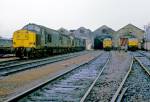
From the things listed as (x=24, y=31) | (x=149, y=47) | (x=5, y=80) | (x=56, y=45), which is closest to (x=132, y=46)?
(x=149, y=47)

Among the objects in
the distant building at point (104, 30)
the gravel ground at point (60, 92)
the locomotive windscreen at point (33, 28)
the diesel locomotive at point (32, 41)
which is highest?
the distant building at point (104, 30)

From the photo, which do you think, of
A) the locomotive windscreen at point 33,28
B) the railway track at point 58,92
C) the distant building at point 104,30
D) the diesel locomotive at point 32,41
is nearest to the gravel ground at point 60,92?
the railway track at point 58,92

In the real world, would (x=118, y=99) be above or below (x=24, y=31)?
below

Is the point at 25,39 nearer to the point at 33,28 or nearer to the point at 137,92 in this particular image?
the point at 33,28

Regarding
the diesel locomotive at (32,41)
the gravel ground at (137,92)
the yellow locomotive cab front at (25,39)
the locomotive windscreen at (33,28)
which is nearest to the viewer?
the gravel ground at (137,92)

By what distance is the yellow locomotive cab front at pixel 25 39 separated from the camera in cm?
3188

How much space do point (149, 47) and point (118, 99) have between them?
5989cm

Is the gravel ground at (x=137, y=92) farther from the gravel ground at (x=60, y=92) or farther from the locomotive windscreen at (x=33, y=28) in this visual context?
the locomotive windscreen at (x=33, y=28)

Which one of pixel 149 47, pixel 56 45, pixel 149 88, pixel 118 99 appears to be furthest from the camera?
pixel 149 47

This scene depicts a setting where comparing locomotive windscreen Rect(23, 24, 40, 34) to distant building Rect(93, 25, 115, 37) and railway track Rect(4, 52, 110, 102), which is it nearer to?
railway track Rect(4, 52, 110, 102)

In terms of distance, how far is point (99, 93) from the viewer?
10.4 m

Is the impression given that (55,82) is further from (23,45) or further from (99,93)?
(23,45)

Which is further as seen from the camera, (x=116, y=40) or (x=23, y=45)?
(x=116, y=40)

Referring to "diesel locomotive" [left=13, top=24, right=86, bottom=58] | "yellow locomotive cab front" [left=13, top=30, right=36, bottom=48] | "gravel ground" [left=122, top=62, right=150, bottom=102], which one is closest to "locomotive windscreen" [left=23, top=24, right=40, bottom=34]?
"diesel locomotive" [left=13, top=24, right=86, bottom=58]
